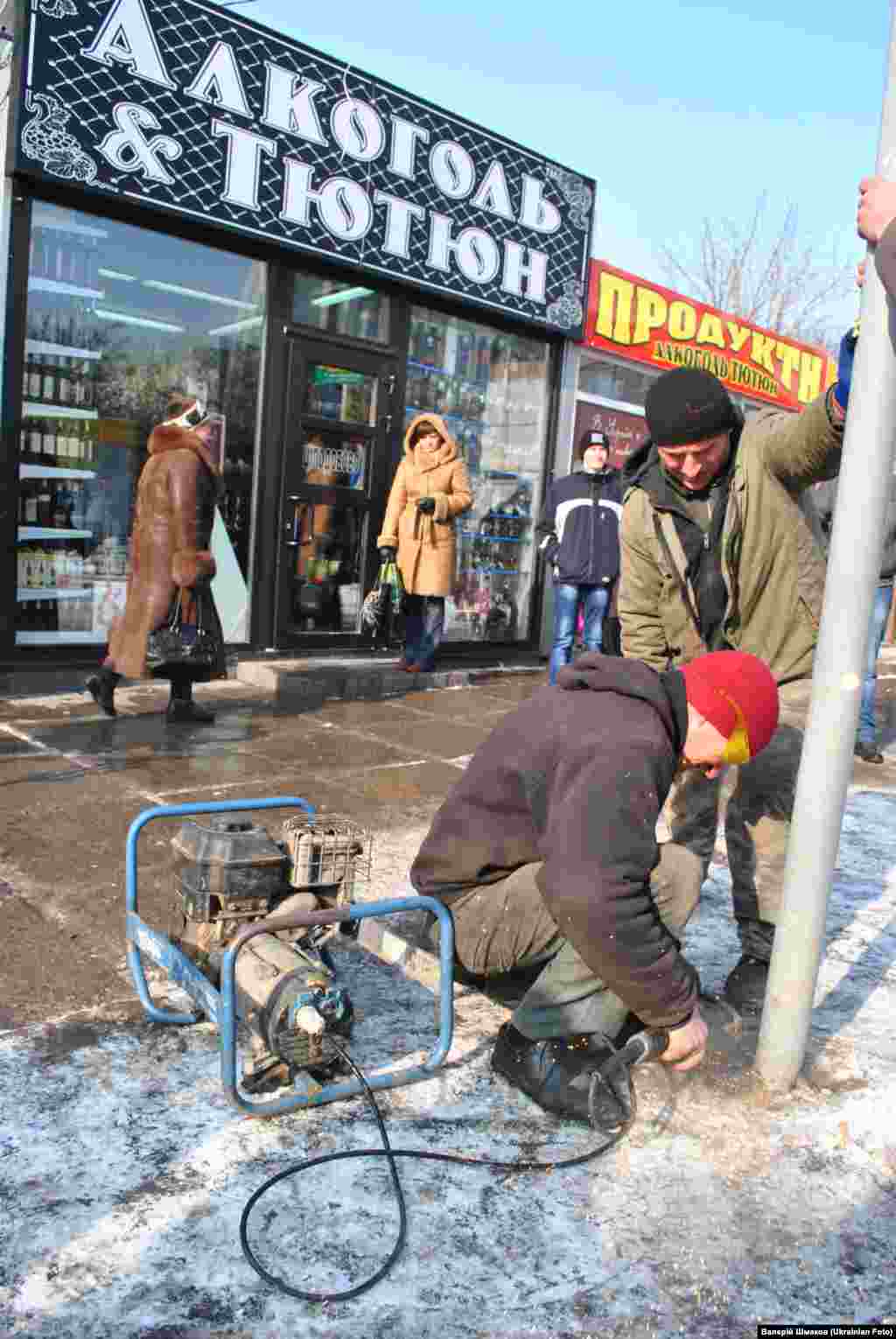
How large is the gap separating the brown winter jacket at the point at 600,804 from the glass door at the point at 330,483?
22.1ft

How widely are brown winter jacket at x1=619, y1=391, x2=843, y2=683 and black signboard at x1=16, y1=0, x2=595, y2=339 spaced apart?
18.4ft

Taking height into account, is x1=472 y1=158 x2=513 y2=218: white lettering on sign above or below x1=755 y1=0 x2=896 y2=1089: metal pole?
above

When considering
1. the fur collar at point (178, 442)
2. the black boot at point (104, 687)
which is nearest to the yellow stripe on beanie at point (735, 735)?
the fur collar at point (178, 442)

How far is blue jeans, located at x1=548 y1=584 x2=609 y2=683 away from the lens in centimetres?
909

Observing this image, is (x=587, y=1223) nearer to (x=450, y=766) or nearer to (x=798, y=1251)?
(x=798, y=1251)

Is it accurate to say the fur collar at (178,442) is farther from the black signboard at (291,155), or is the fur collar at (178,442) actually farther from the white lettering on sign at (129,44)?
the white lettering on sign at (129,44)

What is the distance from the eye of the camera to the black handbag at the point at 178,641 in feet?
22.1

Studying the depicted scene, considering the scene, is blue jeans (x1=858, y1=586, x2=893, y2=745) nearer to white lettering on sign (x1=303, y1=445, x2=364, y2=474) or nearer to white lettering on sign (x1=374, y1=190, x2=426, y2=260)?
white lettering on sign (x1=303, y1=445, x2=364, y2=474)

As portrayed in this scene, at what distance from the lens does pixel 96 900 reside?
3.95 m

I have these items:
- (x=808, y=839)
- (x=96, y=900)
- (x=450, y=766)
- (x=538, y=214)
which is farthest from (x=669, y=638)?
(x=538, y=214)

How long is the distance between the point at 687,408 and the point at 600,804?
1.27 meters

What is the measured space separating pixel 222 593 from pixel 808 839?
688 cm

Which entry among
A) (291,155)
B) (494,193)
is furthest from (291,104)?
(494,193)

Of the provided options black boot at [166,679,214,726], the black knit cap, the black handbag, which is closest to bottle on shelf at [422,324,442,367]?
the black handbag
